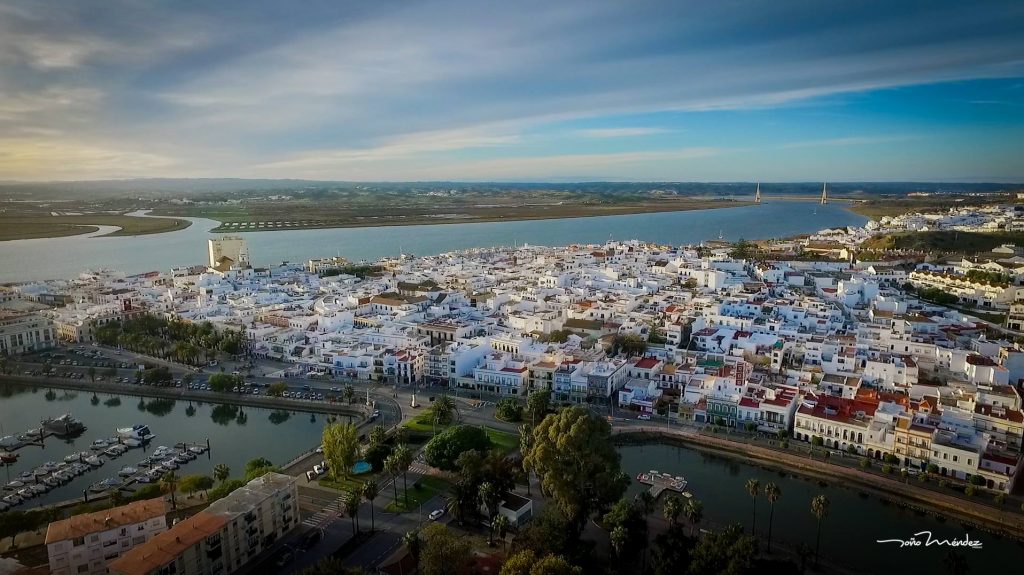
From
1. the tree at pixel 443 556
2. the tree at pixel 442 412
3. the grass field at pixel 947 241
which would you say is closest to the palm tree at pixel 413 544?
the tree at pixel 443 556

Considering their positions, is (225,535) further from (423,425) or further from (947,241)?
(947,241)

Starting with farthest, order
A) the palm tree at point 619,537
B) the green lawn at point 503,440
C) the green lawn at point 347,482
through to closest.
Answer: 1. the green lawn at point 503,440
2. the green lawn at point 347,482
3. the palm tree at point 619,537

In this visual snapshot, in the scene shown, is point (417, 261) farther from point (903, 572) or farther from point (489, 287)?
point (903, 572)

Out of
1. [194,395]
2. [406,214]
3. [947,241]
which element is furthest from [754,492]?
[406,214]

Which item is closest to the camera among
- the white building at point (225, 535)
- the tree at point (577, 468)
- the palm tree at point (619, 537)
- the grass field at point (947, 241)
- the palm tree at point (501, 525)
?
the white building at point (225, 535)

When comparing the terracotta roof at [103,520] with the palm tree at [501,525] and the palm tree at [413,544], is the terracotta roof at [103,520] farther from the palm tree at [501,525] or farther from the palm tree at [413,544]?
the palm tree at [501,525]

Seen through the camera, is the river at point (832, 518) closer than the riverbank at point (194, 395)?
Yes
